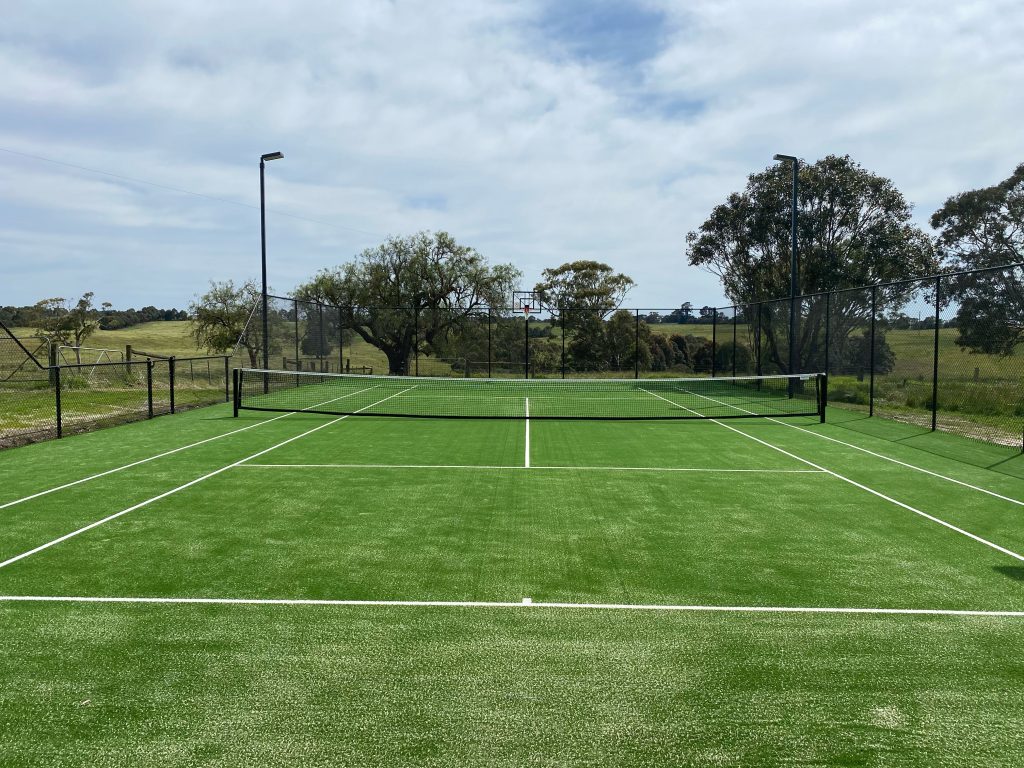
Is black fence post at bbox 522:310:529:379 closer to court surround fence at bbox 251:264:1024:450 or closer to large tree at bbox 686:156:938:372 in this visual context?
court surround fence at bbox 251:264:1024:450

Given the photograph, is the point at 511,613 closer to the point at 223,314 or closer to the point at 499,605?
the point at 499,605

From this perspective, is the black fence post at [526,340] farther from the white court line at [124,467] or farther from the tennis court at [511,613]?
the tennis court at [511,613]

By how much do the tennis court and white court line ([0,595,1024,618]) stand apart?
1.1 inches

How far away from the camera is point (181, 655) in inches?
168

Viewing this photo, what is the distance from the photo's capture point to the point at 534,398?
75.7ft

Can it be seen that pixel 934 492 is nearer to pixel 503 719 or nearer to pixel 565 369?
pixel 503 719

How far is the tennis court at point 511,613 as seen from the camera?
345 cm

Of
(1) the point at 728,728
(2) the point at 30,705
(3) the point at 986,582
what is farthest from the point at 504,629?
(3) the point at 986,582

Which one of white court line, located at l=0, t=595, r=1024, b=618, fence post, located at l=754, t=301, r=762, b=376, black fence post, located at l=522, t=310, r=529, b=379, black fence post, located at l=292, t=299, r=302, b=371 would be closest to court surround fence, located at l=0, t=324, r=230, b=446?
black fence post, located at l=292, t=299, r=302, b=371

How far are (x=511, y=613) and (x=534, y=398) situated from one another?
59.5ft

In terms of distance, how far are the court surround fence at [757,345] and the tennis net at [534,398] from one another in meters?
0.95

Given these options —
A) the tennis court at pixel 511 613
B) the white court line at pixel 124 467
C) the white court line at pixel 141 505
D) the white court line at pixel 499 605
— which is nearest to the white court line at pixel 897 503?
the tennis court at pixel 511 613

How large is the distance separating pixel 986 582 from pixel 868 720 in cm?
286

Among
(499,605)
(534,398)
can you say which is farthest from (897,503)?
(534,398)
